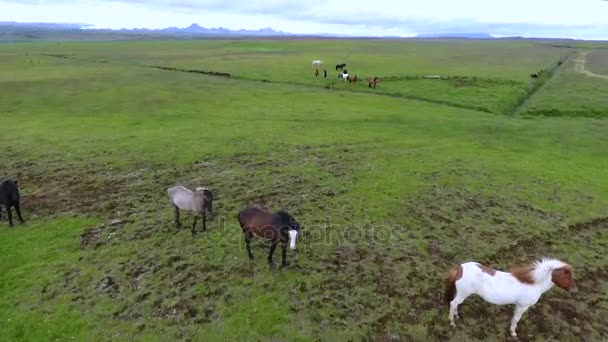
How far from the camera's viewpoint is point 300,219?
16328 mm

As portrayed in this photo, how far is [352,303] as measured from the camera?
1166cm

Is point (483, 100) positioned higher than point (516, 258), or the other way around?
point (483, 100)

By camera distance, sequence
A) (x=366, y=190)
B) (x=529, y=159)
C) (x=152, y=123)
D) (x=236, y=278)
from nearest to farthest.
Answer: (x=236, y=278)
(x=366, y=190)
(x=529, y=159)
(x=152, y=123)

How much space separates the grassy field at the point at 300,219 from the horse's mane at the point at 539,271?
1.61 m

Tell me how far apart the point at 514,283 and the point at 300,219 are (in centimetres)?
804

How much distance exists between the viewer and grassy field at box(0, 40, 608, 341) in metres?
11.1

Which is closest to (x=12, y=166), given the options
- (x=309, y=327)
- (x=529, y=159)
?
(x=309, y=327)

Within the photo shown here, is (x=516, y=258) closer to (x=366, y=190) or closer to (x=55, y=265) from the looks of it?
(x=366, y=190)

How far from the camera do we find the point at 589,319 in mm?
11273

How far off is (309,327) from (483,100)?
38.1m

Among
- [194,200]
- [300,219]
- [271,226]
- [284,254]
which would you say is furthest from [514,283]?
[194,200]

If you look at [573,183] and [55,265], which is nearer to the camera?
[55,265]

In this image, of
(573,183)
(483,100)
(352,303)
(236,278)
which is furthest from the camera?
(483,100)

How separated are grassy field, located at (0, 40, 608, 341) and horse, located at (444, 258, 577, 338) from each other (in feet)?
3.10
